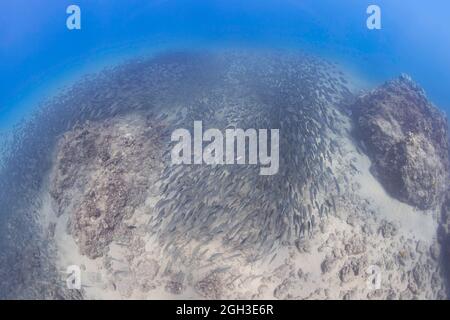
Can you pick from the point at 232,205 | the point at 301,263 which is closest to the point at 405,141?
the point at 301,263

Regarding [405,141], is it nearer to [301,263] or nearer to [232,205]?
[301,263]

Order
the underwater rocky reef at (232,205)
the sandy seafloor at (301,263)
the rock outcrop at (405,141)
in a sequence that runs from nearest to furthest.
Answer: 1. the sandy seafloor at (301,263)
2. the underwater rocky reef at (232,205)
3. the rock outcrop at (405,141)

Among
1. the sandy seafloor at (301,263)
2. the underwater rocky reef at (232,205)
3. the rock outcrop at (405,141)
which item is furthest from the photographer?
the rock outcrop at (405,141)

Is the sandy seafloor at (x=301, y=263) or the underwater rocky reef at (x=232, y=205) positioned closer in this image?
the sandy seafloor at (x=301, y=263)

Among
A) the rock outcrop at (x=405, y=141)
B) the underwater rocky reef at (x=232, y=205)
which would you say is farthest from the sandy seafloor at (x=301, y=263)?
the rock outcrop at (x=405, y=141)

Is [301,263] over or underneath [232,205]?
underneath

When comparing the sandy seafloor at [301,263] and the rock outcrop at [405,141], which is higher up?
the rock outcrop at [405,141]

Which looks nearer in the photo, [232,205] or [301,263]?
[301,263]

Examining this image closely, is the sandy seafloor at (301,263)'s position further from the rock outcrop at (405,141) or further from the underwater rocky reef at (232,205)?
the rock outcrop at (405,141)

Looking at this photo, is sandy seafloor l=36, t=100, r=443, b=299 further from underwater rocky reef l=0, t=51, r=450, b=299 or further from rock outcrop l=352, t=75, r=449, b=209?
rock outcrop l=352, t=75, r=449, b=209
